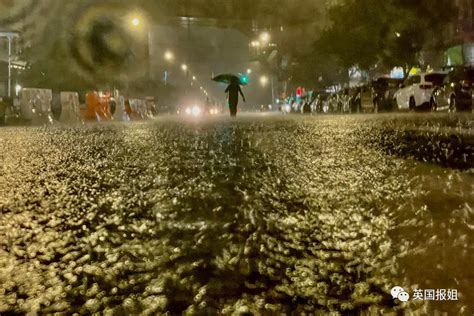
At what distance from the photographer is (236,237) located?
304cm

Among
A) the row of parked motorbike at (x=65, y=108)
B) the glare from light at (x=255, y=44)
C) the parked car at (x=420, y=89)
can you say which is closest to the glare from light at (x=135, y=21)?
the row of parked motorbike at (x=65, y=108)

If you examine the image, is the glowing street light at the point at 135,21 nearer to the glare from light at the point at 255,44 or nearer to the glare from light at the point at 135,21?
→ the glare from light at the point at 135,21

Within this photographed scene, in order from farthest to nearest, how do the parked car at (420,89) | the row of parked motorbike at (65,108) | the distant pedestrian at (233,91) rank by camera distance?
the distant pedestrian at (233,91)
the parked car at (420,89)
the row of parked motorbike at (65,108)

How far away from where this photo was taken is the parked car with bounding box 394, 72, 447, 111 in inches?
976

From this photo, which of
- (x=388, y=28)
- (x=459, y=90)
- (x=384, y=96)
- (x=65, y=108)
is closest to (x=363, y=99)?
(x=384, y=96)

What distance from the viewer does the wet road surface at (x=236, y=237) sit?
2164 mm

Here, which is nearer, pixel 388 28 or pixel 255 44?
pixel 388 28

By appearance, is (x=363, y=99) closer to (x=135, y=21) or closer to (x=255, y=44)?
(x=135, y=21)

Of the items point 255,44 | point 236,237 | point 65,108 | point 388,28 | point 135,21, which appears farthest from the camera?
point 255,44

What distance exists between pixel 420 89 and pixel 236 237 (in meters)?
23.9

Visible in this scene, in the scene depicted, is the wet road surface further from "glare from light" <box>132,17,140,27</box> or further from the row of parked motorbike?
"glare from light" <box>132,17,140,27</box>

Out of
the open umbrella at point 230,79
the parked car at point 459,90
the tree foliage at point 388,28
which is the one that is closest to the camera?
the parked car at point 459,90

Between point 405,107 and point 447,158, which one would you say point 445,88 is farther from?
point 447,158

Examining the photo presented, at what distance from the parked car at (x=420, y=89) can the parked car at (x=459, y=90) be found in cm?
188
